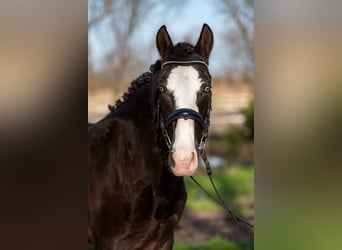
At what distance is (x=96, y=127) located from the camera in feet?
9.81

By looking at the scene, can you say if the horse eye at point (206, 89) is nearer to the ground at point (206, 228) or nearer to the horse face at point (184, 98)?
the horse face at point (184, 98)

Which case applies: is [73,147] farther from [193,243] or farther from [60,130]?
[193,243]

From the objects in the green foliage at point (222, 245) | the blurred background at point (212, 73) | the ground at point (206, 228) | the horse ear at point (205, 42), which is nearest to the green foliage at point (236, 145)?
the blurred background at point (212, 73)

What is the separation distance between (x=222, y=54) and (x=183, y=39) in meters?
0.34

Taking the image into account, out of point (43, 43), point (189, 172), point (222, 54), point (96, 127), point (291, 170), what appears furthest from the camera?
point (222, 54)

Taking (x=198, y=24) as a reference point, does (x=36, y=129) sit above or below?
below

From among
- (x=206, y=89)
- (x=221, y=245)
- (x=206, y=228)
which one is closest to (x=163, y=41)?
(x=206, y=89)

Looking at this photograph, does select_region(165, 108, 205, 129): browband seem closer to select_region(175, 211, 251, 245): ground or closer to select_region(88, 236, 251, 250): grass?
select_region(175, 211, 251, 245): ground

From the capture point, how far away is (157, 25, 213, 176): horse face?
2363mm

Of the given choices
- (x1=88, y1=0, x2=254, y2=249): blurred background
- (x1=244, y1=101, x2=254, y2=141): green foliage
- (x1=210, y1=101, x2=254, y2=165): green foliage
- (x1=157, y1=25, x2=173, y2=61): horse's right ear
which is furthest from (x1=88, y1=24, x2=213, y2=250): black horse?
(x1=244, y1=101, x2=254, y2=141): green foliage

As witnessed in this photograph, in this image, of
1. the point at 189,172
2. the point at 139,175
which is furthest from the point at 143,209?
the point at 189,172

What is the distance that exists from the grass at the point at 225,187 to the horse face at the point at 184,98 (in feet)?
2.92

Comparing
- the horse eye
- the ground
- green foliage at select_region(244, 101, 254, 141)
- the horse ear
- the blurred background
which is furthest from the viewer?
the ground

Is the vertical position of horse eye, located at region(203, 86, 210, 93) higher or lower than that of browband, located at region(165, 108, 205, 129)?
higher
